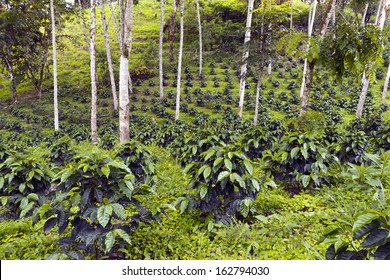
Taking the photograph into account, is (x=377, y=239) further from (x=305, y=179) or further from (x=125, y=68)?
(x=125, y=68)

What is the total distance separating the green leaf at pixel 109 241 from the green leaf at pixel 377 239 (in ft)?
6.51

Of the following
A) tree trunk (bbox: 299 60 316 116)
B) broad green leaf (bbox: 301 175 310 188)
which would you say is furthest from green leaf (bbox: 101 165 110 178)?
tree trunk (bbox: 299 60 316 116)

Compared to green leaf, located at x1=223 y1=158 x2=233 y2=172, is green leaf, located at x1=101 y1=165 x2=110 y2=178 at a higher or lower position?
higher

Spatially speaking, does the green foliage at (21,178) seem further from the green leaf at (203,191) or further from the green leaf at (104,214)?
the green leaf at (203,191)

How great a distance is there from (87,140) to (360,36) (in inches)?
455

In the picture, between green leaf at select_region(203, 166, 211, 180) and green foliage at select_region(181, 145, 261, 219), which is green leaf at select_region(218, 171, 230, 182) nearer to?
green foliage at select_region(181, 145, 261, 219)

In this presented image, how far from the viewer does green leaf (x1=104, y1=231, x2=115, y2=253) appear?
2382 mm

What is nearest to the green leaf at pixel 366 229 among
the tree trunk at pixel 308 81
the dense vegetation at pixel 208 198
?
the dense vegetation at pixel 208 198

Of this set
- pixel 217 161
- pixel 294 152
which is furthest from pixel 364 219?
pixel 294 152

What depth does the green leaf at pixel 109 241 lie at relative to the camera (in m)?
2.38

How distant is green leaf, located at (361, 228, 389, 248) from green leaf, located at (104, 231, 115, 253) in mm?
1985

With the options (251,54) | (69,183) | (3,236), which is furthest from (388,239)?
(251,54)

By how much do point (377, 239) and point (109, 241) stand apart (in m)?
2.09
